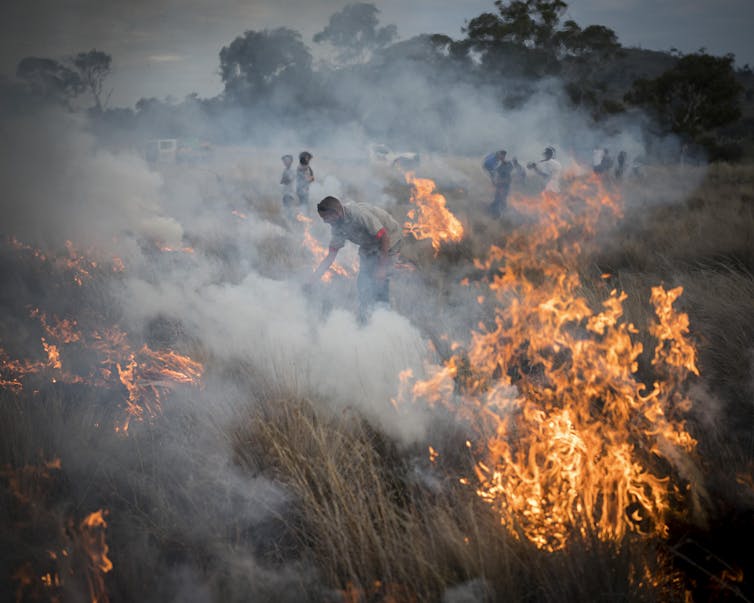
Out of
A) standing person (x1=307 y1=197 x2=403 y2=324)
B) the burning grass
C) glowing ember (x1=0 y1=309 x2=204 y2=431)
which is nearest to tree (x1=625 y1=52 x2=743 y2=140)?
the burning grass

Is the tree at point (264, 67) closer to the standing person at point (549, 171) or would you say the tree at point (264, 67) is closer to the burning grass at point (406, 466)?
the standing person at point (549, 171)

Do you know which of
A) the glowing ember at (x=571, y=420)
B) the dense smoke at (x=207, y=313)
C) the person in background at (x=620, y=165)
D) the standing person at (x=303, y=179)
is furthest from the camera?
the person in background at (x=620, y=165)

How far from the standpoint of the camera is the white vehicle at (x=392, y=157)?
19.2m

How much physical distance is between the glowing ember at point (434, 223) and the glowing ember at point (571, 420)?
364cm

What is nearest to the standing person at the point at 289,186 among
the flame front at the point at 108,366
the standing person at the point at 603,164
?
the flame front at the point at 108,366

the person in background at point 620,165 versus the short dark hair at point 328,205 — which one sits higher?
A: the person in background at point 620,165

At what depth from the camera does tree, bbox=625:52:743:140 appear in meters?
18.9

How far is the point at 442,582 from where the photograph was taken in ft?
5.52

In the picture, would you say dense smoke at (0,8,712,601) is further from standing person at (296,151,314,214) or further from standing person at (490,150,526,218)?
standing person at (490,150,526,218)

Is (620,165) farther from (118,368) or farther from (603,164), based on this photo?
(118,368)

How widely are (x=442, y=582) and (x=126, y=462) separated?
75.2 inches

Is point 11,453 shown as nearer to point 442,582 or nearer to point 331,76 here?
point 442,582

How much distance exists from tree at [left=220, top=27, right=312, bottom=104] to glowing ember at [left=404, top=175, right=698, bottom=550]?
15.7m

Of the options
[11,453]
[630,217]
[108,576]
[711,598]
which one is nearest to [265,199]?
[630,217]
